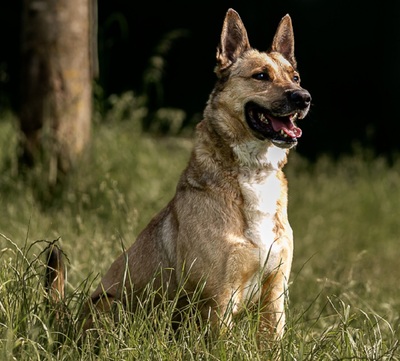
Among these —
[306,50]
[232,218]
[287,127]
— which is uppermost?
[287,127]

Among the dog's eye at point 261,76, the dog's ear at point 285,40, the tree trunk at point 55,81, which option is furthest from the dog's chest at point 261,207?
the tree trunk at point 55,81

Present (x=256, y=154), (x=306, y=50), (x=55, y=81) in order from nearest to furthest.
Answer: (x=256, y=154)
(x=55, y=81)
(x=306, y=50)

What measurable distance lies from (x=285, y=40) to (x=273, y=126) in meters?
0.74

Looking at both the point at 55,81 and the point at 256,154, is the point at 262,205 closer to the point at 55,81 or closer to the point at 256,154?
the point at 256,154

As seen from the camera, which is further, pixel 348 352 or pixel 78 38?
pixel 78 38

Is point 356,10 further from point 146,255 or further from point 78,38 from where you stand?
point 146,255

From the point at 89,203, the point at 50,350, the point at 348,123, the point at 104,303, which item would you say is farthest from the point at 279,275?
the point at 348,123

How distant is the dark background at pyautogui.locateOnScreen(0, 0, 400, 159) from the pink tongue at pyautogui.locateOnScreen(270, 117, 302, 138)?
7274 mm

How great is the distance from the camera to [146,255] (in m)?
4.08

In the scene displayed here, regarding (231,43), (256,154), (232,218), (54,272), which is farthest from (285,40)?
(54,272)

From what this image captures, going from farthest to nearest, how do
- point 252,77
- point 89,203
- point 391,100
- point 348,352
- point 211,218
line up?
point 391,100, point 89,203, point 252,77, point 211,218, point 348,352

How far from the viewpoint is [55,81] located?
6797mm

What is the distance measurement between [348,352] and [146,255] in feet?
3.62

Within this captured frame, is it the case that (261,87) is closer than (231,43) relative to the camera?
Yes
